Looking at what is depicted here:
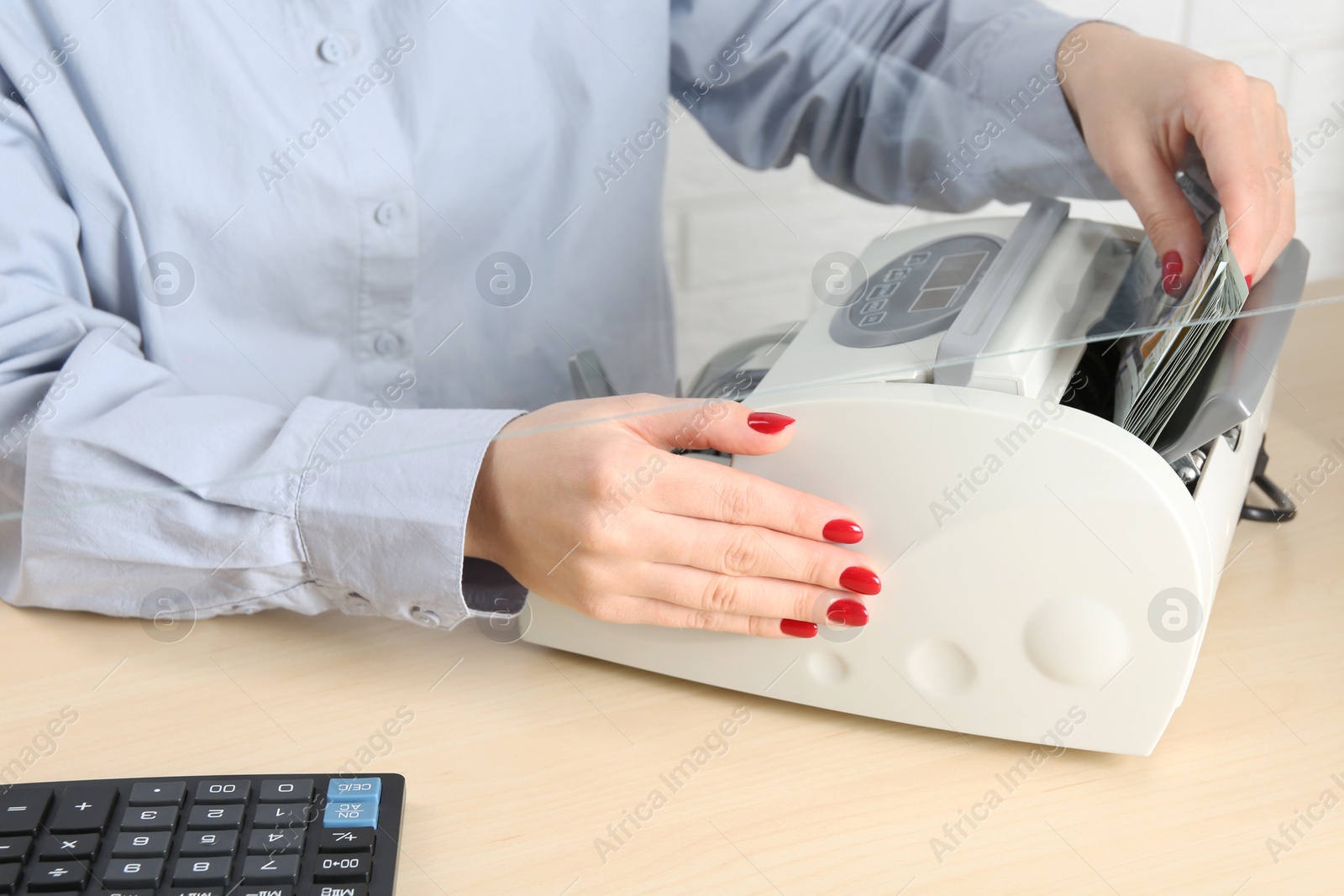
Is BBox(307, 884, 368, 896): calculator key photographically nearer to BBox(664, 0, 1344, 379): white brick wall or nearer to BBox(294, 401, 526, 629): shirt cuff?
BBox(294, 401, 526, 629): shirt cuff

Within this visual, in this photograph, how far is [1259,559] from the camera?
2.39 feet

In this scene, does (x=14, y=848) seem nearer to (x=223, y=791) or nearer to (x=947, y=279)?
(x=223, y=791)

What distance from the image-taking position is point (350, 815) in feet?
1.67

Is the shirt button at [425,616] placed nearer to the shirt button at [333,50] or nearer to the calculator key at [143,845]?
the calculator key at [143,845]

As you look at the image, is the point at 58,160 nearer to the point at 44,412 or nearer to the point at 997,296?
the point at 44,412

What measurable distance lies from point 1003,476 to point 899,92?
23 centimetres

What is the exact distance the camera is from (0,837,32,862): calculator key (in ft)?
1.59

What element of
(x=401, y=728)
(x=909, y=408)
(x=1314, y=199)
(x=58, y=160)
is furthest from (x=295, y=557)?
(x=1314, y=199)

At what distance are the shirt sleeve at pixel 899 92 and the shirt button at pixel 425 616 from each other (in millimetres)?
306

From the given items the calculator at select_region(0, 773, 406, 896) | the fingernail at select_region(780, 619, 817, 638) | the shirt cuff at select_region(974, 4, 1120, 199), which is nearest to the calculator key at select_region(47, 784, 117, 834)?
the calculator at select_region(0, 773, 406, 896)

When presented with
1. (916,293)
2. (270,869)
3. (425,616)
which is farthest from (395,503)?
(916,293)

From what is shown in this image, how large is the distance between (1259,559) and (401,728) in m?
0.55

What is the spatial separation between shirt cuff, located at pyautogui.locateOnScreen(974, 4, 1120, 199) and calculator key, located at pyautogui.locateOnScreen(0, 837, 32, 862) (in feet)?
1.89

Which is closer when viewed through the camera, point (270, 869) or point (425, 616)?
point (270, 869)
